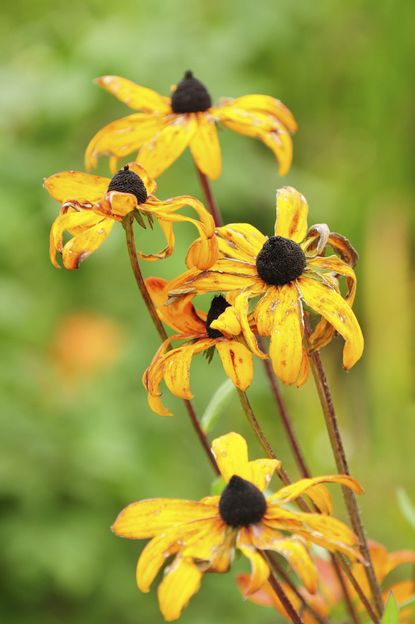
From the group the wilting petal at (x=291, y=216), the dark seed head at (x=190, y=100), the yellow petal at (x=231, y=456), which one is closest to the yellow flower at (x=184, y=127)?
the dark seed head at (x=190, y=100)

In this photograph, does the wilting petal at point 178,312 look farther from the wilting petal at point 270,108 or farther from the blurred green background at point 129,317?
the blurred green background at point 129,317

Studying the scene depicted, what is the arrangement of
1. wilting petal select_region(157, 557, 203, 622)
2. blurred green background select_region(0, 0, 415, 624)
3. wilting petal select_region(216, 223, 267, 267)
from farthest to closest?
1. blurred green background select_region(0, 0, 415, 624)
2. wilting petal select_region(216, 223, 267, 267)
3. wilting petal select_region(157, 557, 203, 622)

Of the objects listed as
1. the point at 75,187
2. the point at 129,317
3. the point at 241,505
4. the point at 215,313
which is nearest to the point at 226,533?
the point at 241,505

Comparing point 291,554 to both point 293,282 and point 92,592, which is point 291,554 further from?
→ point 92,592

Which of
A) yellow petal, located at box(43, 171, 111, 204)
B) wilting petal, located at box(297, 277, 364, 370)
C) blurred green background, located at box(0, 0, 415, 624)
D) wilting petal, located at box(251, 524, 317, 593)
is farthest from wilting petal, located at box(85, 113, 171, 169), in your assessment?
blurred green background, located at box(0, 0, 415, 624)

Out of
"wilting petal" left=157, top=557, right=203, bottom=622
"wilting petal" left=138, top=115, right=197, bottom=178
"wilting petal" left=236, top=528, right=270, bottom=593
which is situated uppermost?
"wilting petal" left=138, top=115, right=197, bottom=178

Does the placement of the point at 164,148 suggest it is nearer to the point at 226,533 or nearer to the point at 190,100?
the point at 190,100

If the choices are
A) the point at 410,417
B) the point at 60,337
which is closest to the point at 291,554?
the point at 60,337

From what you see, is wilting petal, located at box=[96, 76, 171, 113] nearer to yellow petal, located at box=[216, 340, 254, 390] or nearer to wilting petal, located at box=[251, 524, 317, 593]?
yellow petal, located at box=[216, 340, 254, 390]
